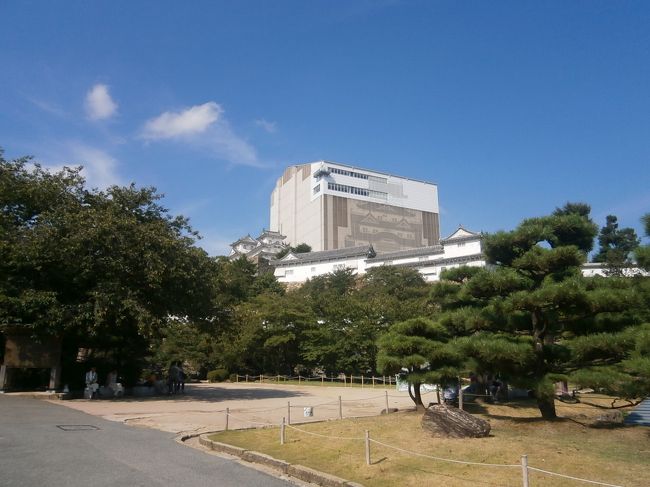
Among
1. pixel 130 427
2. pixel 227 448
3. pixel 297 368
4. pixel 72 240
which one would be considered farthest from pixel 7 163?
pixel 297 368

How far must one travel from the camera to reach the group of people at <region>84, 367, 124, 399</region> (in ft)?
59.9

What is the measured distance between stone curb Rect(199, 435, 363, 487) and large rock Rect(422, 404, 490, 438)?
340cm

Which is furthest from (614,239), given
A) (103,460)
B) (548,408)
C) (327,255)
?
(103,460)

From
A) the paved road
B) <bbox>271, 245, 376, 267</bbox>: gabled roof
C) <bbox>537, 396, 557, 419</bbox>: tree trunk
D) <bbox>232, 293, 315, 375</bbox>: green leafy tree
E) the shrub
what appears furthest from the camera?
<bbox>271, 245, 376, 267</bbox>: gabled roof

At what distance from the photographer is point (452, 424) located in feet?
32.2

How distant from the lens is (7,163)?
1961 centimetres

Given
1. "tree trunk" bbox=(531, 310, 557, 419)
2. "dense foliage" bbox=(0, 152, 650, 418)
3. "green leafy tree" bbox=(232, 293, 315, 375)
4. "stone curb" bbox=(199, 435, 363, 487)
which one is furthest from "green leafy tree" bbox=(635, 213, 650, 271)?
"green leafy tree" bbox=(232, 293, 315, 375)

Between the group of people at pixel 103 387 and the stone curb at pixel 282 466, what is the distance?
10033 mm

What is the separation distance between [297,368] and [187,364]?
345 inches

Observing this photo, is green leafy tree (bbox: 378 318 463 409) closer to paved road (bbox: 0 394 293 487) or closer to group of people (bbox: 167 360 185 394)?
paved road (bbox: 0 394 293 487)

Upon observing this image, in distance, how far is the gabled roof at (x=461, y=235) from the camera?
63406 mm

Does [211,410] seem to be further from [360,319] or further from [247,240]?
[247,240]

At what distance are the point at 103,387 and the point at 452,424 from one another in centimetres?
1490

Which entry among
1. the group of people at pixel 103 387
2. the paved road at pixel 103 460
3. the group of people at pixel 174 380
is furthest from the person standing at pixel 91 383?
the paved road at pixel 103 460
